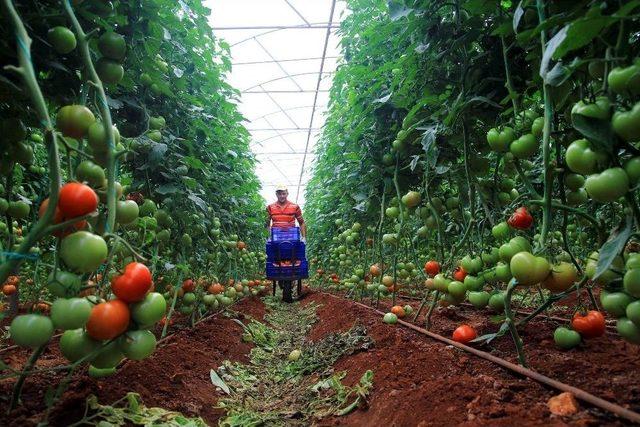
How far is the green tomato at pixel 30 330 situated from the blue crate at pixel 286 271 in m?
6.44

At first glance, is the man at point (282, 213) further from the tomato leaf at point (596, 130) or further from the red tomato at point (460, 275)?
the tomato leaf at point (596, 130)

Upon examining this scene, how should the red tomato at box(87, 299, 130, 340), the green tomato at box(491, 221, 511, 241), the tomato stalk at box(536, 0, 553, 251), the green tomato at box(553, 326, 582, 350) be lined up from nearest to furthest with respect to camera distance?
the red tomato at box(87, 299, 130, 340), the tomato stalk at box(536, 0, 553, 251), the green tomato at box(491, 221, 511, 241), the green tomato at box(553, 326, 582, 350)

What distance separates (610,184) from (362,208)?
10.9ft

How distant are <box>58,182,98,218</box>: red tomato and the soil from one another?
863mm

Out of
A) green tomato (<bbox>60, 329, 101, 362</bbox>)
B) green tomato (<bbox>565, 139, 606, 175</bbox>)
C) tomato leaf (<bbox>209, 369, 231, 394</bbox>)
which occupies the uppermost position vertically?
green tomato (<bbox>565, 139, 606, 175</bbox>)

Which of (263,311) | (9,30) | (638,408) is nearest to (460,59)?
(638,408)

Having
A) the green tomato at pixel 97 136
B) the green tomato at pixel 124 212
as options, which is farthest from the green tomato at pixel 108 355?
the green tomato at pixel 97 136

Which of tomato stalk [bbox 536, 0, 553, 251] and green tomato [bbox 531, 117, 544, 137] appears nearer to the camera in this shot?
tomato stalk [bbox 536, 0, 553, 251]

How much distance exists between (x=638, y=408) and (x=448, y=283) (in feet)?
4.10

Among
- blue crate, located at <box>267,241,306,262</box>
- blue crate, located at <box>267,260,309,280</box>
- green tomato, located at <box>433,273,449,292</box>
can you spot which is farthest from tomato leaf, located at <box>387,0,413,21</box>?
blue crate, located at <box>267,260,309,280</box>

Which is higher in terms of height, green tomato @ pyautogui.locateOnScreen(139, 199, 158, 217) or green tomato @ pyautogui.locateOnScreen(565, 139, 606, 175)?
green tomato @ pyautogui.locateOnScreen(565, 139, 606, 175)

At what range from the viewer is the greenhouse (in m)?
1.09

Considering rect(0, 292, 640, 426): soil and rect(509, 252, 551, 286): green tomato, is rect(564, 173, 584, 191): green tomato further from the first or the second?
rect(0, 292, 640, 426): soil

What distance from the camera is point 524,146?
5.02 ft
